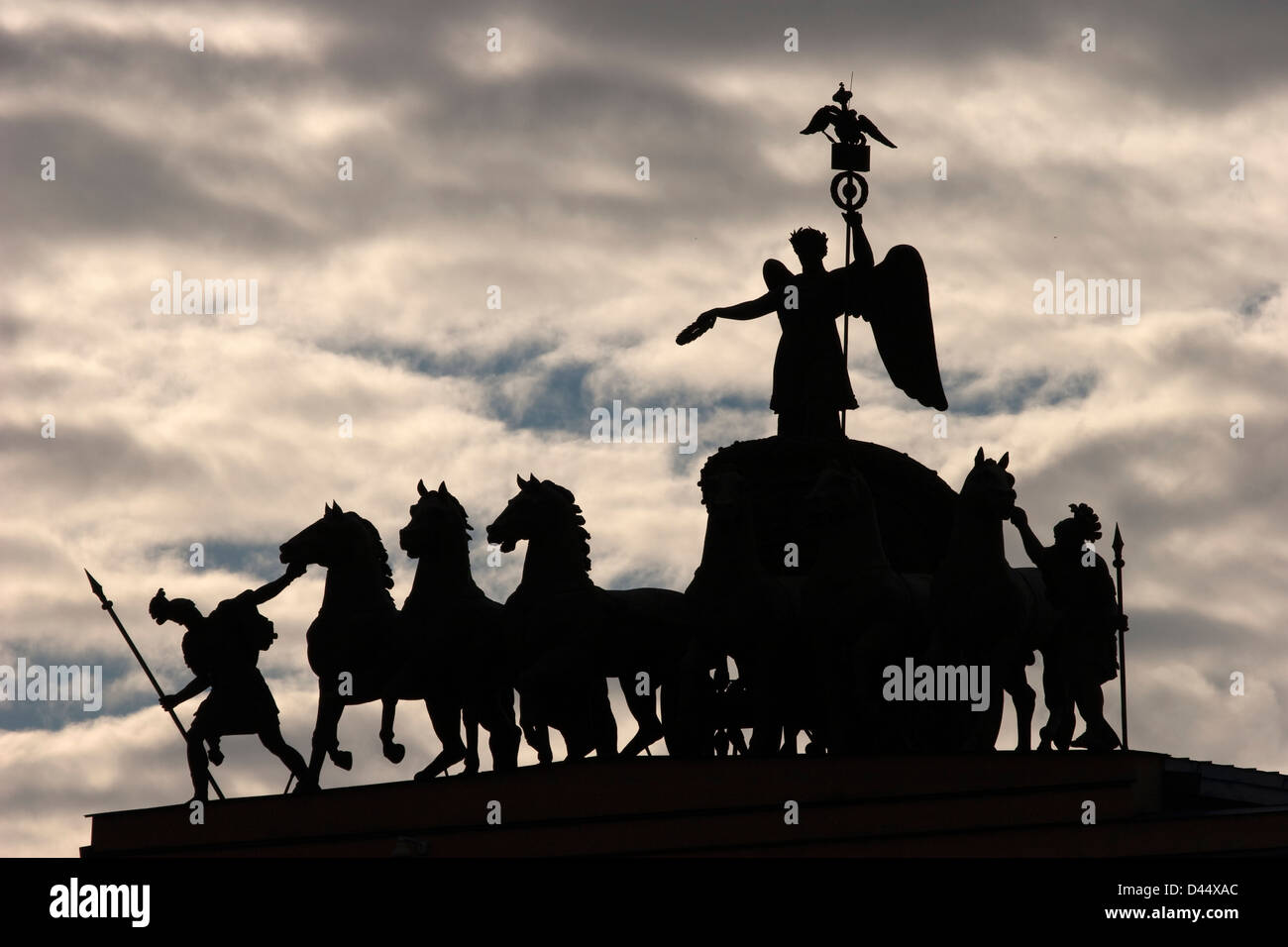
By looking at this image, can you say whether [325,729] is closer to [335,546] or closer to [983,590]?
[335,546]

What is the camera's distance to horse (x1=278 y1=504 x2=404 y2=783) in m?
34.0

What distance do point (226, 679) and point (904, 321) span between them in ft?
24.0

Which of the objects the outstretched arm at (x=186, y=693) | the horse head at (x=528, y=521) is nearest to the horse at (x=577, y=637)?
the horse head at (x=528, y=521)

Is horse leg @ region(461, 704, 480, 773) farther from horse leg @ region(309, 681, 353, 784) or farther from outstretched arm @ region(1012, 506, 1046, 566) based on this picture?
outstretched arm @ region(1012, 506, 1046, 566)

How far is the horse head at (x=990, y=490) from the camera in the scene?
31562 millimetres

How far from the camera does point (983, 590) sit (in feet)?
104

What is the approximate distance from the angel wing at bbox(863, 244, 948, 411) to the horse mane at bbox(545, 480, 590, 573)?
4.10 meters

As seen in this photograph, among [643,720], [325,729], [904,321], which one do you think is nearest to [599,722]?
[643,720]

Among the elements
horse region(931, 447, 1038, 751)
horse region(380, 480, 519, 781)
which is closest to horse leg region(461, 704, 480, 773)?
horse region(380, 480, 519, 781)

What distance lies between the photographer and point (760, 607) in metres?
32.3

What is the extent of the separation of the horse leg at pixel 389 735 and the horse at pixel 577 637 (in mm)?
1624
